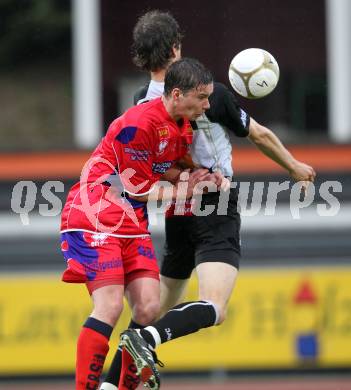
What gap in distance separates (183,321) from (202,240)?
0.62 metres

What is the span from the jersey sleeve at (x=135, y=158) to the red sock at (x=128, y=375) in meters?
0.90

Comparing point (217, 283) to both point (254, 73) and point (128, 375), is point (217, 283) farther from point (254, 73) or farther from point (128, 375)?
point (254, 73)

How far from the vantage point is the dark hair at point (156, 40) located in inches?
237

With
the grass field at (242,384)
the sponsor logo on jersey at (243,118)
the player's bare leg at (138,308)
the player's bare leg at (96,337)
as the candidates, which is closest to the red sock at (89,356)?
the player's bare leg at (96,337)

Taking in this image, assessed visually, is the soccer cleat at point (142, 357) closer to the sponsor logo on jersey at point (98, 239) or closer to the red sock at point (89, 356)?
the red sock at point (89, 356)

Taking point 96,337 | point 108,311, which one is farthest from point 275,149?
point 96,337

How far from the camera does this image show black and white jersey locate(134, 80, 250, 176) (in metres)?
6.04

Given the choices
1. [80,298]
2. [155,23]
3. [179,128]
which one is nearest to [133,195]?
[179,128]

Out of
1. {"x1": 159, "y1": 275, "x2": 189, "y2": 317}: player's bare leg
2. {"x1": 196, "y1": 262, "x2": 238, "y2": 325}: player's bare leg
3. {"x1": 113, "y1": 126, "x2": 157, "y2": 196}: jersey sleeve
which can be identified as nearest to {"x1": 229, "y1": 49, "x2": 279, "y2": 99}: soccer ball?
{"x1": 113, "y1": 126, "x2": 157, "y2": 196}: jersey sleeve

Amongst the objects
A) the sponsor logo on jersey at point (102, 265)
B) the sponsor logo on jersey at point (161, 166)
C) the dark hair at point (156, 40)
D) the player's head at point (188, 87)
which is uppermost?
the dark hair at point (156, 40)

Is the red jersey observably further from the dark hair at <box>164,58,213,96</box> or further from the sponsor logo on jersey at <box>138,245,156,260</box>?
the dark hair at <box>164,58,213,96</box>

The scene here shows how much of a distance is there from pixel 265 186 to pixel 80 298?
2.18m

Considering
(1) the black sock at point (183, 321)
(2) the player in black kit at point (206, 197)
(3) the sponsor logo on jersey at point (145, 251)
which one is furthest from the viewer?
(3) the sponsor logo on jersey at point (145, 251)

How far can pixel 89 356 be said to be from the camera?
5848mm
